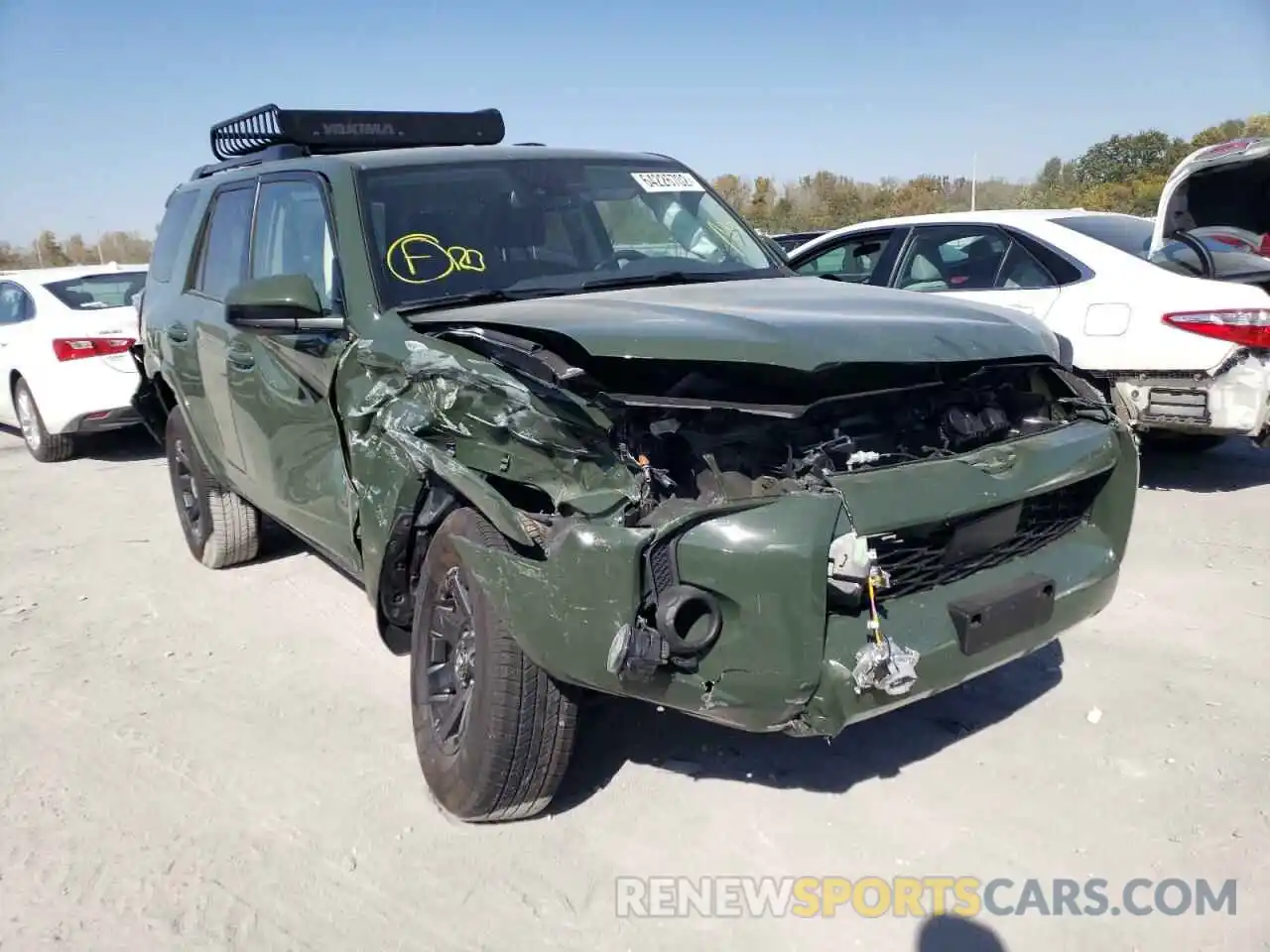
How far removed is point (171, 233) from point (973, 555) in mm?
4510

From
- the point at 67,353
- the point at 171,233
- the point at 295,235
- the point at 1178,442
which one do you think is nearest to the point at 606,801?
the point at 295,235

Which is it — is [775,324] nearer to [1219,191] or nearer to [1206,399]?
[1206,399]

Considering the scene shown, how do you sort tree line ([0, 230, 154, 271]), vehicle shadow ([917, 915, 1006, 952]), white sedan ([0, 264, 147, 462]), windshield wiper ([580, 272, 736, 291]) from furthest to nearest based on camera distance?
tree line ([0, 230, 154, 271])
white sedan ([0, 264, 147, 462])
windshield wiper ([580, 272, 736, 291])
vehicle shadow ([917, 915, 1006, 952])

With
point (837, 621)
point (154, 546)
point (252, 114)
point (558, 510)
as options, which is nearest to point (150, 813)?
point (558, 510)

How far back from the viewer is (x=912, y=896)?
102 inches

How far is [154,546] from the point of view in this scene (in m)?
5.96

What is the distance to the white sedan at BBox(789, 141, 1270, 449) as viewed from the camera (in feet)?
17.1

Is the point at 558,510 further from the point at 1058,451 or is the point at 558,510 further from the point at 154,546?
the point at 154,546

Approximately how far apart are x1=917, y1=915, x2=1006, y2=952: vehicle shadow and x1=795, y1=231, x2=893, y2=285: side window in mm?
4863

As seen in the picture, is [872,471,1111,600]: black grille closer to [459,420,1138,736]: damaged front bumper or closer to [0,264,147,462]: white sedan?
[459,420,1138,736]: damaged front bumper

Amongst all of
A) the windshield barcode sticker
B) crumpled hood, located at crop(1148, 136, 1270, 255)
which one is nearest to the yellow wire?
the windshield barcode sticker

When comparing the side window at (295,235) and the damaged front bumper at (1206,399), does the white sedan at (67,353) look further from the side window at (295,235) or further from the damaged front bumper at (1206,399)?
the damaged front bumper at (1206,399)

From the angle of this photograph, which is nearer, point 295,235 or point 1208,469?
point 295,235

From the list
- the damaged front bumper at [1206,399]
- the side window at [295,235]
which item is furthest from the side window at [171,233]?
the damaged front bumper at [1206,399]
